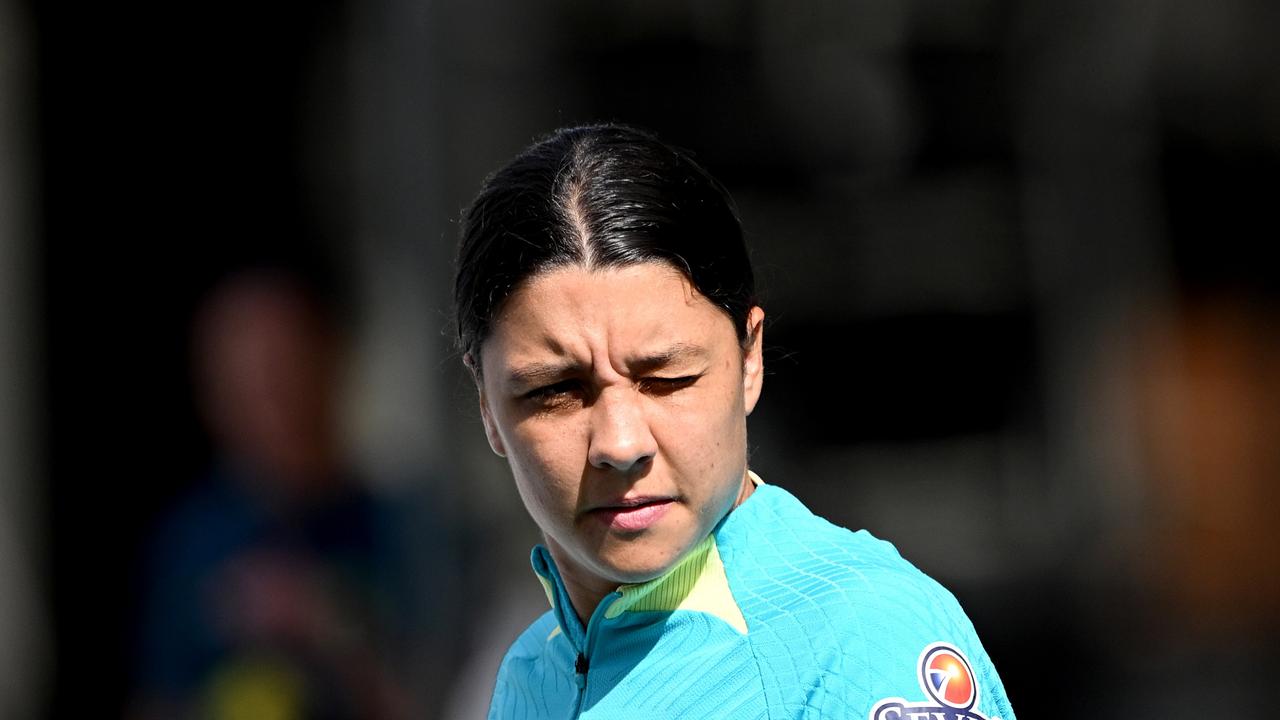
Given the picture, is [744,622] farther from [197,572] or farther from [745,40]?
[745,40]

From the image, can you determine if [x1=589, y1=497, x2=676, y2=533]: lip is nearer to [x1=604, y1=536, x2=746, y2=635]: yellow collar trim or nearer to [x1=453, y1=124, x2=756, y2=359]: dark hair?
[x1=604, y1=536, x2=746, y2=635]: yellow collar trim

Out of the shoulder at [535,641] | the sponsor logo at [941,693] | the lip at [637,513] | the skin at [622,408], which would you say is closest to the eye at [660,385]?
the skin at [622,408]

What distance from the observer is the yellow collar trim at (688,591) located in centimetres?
148

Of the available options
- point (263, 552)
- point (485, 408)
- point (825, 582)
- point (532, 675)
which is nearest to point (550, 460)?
point (485, 408)

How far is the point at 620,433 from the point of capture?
4.55ft

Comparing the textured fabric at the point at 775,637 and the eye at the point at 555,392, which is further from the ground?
the eye at the point at 555,392

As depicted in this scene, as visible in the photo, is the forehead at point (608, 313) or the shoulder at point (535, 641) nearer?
the forehead at point (608, 313)

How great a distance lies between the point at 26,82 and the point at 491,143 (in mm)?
1502

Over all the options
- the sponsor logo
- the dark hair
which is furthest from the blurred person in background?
the sponsor logo

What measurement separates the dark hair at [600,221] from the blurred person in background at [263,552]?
6.80ft

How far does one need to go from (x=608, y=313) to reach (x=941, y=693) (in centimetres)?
47

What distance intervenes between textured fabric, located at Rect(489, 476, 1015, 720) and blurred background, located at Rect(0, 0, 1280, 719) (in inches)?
118

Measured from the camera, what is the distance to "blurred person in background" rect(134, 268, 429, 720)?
11.2 feet

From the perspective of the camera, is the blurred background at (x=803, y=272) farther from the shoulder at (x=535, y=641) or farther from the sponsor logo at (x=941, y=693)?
the sponsor logo at (x=941, y=693)
